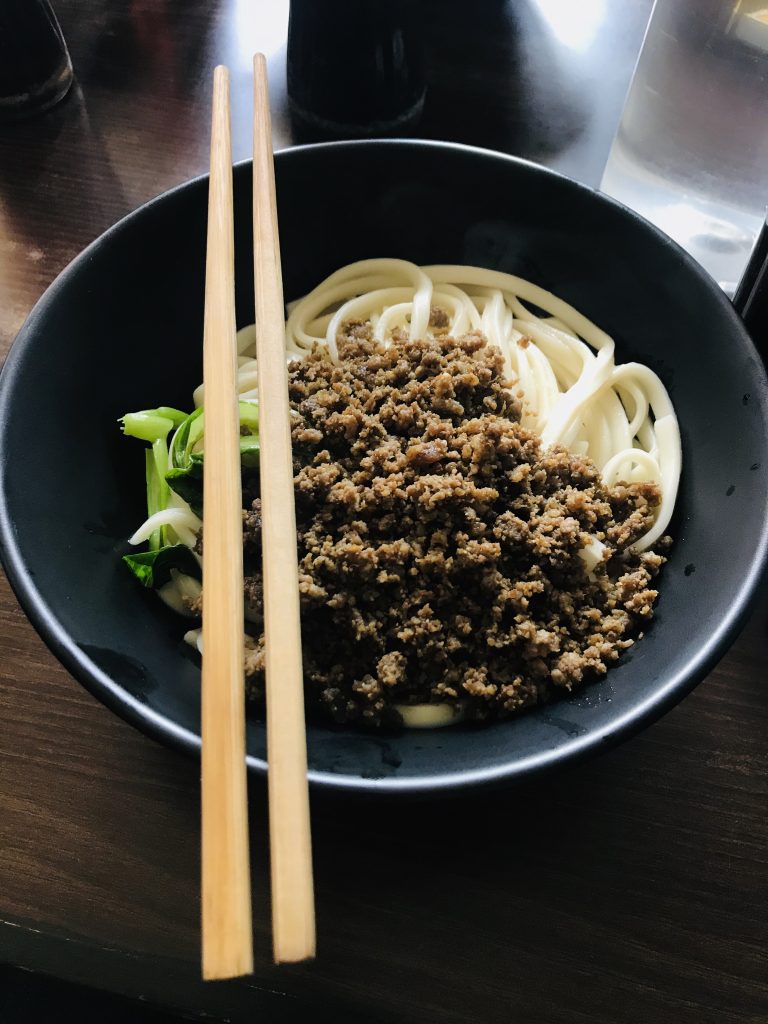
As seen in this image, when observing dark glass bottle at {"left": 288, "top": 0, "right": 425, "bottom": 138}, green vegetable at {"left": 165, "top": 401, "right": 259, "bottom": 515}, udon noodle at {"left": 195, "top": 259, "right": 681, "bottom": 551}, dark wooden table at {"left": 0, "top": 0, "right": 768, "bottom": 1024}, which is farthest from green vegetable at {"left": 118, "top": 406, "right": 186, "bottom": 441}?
dark glass bottle at {"left": 288, "top": 0, "right": 425, "bottom": 138}

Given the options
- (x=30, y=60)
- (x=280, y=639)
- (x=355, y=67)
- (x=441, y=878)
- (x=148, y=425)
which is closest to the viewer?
(x=280, y=639)

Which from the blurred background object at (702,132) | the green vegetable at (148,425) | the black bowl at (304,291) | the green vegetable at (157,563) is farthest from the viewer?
the blurred background object at (702,132)

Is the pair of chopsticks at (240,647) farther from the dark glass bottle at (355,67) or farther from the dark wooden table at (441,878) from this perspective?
the dark glass bottle at (355,67)

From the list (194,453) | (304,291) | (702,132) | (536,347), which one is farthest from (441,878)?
(702,132)

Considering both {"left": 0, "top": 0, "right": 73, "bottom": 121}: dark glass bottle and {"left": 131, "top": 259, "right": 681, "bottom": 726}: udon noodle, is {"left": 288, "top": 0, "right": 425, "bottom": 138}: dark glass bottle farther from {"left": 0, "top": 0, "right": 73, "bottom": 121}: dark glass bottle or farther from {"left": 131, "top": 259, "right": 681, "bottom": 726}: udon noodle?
{"left": 0, "top": 0, "right": 73, "bottom": 121}: dark glass bottle

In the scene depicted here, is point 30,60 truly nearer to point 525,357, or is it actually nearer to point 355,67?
point 355,67

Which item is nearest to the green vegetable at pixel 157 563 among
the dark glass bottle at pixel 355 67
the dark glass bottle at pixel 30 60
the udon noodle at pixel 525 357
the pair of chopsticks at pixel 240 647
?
the udon noodle at pixel 525 357
